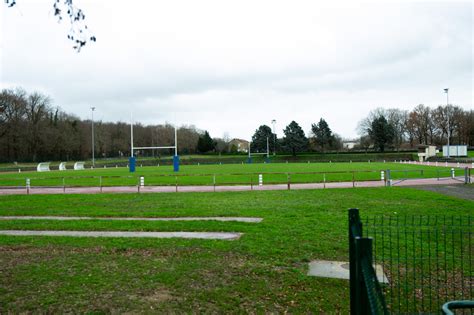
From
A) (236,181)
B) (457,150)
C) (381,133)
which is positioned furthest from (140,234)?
(381,133)

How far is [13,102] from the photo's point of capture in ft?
248

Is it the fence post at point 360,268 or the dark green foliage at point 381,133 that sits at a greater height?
the dark green foliage at point 381,133

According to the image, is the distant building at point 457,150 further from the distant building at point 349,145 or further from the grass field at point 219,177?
the distant building at point 349,145

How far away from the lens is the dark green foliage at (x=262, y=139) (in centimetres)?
10791

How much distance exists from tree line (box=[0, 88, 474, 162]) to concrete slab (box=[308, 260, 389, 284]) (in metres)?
77.3

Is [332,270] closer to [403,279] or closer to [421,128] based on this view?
[403,279]

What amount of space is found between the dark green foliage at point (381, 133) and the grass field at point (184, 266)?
90.7 metres

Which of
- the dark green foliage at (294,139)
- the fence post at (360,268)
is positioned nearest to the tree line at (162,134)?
the dark green foliage at (294,139)

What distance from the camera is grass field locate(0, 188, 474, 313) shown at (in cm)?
578

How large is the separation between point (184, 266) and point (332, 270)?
2.88 meters

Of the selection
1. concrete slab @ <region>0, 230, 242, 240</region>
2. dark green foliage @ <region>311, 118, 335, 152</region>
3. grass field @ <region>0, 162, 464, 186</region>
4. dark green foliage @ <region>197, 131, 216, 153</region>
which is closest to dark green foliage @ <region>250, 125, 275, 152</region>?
dark green foliage @ <region>311, 118, 335, 152</region>

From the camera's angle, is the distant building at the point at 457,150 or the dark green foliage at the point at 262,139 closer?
the distant building at the point at 457,150

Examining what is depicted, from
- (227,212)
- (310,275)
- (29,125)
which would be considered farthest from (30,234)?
(29,125)

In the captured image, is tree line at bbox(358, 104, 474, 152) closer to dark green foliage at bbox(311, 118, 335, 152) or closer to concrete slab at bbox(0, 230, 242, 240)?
dark green foliage at bbox(311, 118, 335, 152)
